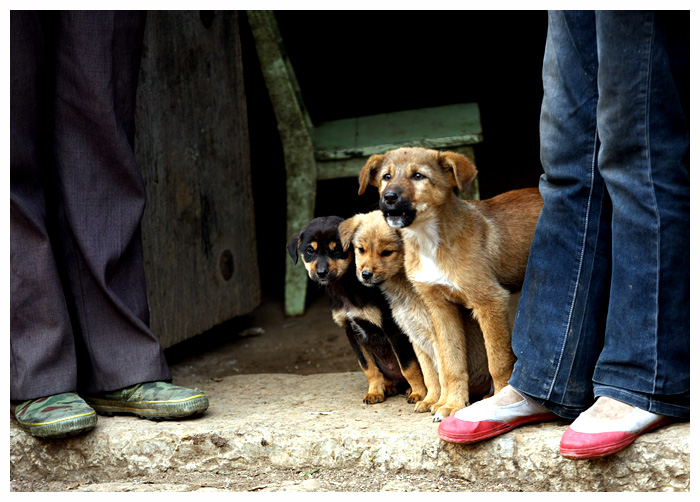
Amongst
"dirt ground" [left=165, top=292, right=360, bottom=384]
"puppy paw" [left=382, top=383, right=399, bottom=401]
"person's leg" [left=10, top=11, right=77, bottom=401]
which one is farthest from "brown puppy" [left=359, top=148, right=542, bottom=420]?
"dirt ground" [left=165, top=292, right=360, bottom=384]

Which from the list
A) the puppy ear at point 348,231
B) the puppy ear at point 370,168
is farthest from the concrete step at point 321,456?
the puppy ear at point 370,168

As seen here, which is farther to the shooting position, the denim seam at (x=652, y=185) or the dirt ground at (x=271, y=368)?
the dirt ground at (x=271, y=368)

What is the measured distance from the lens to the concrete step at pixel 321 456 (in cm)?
244

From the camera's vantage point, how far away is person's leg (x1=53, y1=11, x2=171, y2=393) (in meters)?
3.02

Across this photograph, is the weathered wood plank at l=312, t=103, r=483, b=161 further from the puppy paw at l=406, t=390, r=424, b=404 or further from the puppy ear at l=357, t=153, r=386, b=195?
the puppy paw at l=406, t=390, r=424, b=404

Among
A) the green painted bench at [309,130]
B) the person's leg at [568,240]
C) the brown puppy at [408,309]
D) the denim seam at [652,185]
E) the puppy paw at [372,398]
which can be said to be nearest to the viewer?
the denim seam at [652,185]

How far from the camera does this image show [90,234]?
3.08 m

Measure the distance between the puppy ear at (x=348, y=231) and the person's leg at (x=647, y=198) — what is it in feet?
4.48

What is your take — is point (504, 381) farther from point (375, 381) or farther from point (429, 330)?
point (375, 381)

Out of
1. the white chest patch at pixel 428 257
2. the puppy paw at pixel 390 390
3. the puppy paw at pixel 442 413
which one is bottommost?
the puppy paw at pixel 390 390

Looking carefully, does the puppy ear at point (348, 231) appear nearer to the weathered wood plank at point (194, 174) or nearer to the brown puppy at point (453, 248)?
the brown puppy at point (453, 248)

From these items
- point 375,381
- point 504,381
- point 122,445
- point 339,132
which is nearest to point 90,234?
point 122,445

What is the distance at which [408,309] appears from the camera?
3.31 meters
